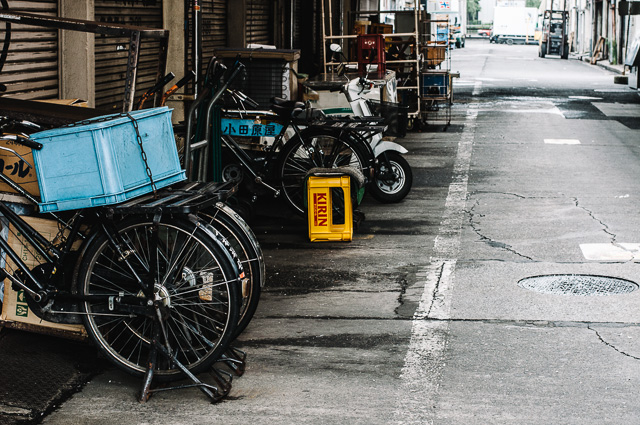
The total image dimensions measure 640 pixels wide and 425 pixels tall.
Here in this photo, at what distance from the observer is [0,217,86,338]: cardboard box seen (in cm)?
531

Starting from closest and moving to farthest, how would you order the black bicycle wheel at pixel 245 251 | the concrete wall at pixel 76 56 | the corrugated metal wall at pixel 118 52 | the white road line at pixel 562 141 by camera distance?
the black bicycle wheel at pixel 245 251 < the concrete wall at pixel 76 56 < the corrugated metal wall at pixel 118 52 < the white road line at pixel 562 141

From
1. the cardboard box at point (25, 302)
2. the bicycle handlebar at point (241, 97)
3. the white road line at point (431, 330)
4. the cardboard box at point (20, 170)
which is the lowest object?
the white road line at point (431, 330)

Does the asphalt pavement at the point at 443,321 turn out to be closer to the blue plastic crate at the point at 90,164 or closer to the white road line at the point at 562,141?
the blue plastic crate at the point at 90,164

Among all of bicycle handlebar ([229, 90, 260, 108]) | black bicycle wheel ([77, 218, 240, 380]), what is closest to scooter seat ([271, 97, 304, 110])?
bicycle handlebar ([229, 90, 260, 108])

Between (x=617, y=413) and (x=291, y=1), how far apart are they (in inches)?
572

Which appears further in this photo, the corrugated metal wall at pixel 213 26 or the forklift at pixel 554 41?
the forklift at pixel 554 41

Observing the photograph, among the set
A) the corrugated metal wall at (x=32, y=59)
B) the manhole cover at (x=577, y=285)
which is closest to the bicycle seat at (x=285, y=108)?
the corrugated metal wall at (x=32, y=59)

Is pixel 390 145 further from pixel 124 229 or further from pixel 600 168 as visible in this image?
pixel 124 229

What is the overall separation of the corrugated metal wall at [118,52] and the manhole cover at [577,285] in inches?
198

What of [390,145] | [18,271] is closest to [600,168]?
[390,145]

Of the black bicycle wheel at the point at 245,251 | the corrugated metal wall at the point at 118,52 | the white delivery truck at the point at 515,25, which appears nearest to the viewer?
the black bicycle wheel at the point at 245,251

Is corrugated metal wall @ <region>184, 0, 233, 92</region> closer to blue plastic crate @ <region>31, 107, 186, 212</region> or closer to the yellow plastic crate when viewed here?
the yellow plastic crate

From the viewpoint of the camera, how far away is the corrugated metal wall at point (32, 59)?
7949 mm

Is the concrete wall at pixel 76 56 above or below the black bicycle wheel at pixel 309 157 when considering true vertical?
above
